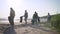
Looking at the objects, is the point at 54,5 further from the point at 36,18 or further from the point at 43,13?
the point at 36,18

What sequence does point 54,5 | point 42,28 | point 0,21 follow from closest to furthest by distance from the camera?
point 0,21 → point 42,28 → point 54,5

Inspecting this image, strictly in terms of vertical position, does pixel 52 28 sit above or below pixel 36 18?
below

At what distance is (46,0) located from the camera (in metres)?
2.34

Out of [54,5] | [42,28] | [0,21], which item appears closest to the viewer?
[0,21]

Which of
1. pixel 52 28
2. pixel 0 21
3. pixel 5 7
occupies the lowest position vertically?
pixel 52 28

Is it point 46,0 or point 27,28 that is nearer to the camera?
point 27,28

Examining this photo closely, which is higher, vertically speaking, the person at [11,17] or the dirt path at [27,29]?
the person at [11,17]

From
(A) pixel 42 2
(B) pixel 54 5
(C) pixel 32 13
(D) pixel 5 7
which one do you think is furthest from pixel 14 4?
(B) pixel 54 5

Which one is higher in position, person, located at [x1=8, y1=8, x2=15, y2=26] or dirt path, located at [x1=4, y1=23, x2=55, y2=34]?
person, located at [x1=8, y1=8, x2=15, y2=26]

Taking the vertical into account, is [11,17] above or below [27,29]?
above

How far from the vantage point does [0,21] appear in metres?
2.05

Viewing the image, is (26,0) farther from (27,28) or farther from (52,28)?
(52,28)

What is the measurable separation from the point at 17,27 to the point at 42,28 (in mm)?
431

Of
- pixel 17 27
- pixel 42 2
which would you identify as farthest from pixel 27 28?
pixel 42 2
